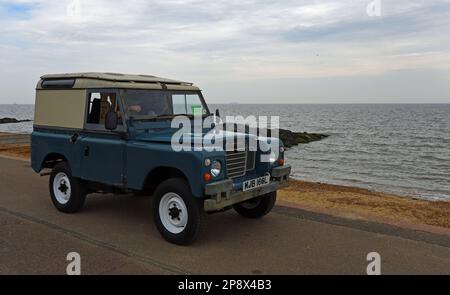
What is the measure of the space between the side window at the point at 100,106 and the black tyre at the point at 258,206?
2.53 meters

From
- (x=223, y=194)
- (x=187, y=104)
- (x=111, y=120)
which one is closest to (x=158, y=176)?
(x=111, y=120)

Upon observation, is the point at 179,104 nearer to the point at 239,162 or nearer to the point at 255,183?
the point at 239,162

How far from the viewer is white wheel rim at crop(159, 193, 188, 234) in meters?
5.74

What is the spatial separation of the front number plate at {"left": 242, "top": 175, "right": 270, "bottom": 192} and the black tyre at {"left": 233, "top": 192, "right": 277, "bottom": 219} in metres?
0.69

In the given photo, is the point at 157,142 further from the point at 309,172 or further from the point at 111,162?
the point at 309,172

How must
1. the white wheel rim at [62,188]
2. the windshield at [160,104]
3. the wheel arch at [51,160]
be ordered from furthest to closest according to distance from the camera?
the wheel arch at [51,160] → the white wheel rim at [62,188] → the windshield at [160,104]

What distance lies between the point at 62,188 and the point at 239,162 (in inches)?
132

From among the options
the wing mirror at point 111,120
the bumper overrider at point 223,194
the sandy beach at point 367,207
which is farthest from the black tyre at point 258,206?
the wing mirror at point 111,120

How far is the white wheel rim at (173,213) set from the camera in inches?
226

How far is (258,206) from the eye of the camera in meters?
7.07

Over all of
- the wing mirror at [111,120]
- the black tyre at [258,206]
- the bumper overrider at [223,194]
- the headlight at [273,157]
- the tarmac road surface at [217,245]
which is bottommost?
the tarmac road surface at [217,245]

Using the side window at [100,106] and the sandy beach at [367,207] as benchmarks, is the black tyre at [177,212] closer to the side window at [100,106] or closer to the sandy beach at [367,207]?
the side window at [100,106]

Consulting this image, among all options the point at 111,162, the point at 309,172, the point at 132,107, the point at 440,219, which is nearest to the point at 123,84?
the point at 132,107

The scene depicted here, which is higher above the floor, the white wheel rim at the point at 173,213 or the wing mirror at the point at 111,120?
the wing mirror at the point at 111,120
